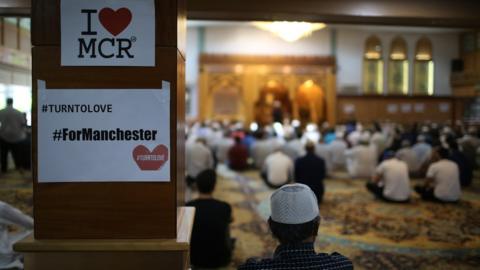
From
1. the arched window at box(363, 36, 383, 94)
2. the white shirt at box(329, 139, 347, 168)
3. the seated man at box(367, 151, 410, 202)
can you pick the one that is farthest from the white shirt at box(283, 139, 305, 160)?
the arched window at box(363, 36, 383, 94)

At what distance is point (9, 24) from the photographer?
27.6ft

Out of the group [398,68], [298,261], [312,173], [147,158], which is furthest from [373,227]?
[398,68]

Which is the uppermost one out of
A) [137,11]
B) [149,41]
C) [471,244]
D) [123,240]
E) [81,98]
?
[137,11]

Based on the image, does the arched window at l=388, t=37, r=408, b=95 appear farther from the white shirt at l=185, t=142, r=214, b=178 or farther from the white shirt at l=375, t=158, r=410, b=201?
the white shirt at l=185, t=142, r=214, b=178

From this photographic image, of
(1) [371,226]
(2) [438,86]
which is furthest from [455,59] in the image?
(1) [371,226]

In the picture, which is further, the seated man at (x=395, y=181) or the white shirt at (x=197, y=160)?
the white shirt at (x=197, y=160)

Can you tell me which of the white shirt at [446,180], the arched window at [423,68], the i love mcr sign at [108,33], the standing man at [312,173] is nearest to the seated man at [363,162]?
the white shirt at [446,180]

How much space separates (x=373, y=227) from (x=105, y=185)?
14.0 ft

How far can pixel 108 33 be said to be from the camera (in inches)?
71.0

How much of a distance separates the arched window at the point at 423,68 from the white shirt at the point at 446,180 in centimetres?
1263

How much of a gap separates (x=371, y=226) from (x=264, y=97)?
533 inches

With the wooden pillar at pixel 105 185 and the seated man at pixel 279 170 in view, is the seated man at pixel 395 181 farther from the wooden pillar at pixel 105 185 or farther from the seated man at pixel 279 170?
the wooden pillar at pixel 105 185

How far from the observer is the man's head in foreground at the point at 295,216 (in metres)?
1.63

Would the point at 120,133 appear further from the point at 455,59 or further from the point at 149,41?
the point at 455,59
